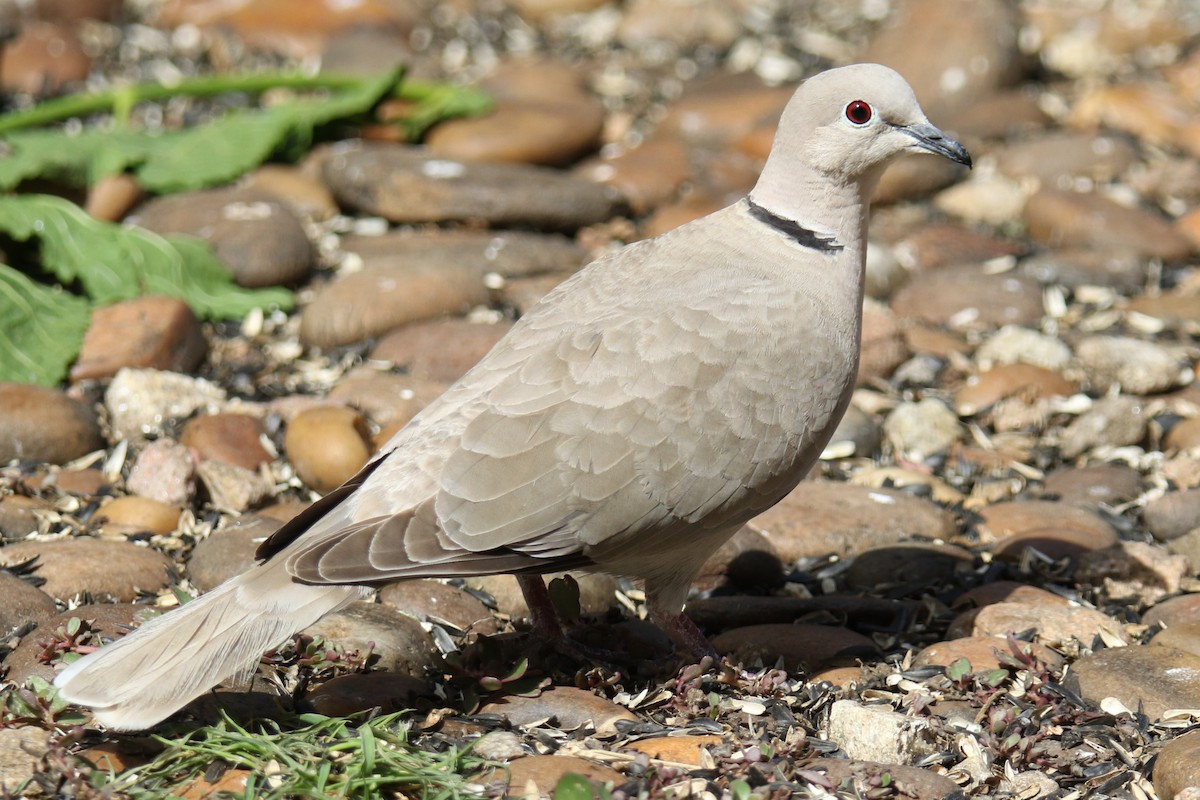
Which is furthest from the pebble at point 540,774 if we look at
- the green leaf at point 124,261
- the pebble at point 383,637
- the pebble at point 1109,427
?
the green leaf at point 124,261

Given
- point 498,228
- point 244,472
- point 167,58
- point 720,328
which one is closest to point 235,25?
point 167,58

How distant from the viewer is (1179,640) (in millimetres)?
4277

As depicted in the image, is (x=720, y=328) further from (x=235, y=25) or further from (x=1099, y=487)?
(x=235, y=25)

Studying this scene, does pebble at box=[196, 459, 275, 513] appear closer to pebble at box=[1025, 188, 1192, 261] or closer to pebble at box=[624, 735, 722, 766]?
pebble at box=[624, 735, 722, 766]

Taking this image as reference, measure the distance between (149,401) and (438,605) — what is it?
180 centimetres

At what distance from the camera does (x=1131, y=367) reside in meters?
6.11

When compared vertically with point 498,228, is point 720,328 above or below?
above

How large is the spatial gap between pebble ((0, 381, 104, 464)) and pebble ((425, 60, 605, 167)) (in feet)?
9.73

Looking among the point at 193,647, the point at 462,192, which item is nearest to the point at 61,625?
the point at 193,647

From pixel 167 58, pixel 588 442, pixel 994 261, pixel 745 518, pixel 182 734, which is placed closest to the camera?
pixel 182 734

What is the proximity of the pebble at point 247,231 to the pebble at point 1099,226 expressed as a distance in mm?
3945

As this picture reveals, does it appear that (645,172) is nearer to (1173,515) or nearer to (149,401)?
(149,401)

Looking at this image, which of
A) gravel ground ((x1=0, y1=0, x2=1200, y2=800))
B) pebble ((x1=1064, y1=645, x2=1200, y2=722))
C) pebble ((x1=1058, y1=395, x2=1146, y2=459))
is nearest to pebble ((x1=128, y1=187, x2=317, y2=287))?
gravel ground ((x1=0, y1=0, x2=1200, y2=800))

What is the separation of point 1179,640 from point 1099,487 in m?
1.22
